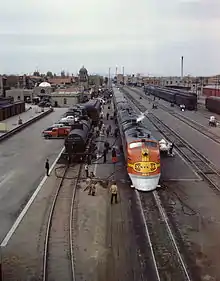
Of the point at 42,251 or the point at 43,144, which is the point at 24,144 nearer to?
the point at 43,144

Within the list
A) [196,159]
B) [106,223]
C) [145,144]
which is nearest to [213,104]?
[196,159]

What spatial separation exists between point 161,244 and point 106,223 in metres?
2.57

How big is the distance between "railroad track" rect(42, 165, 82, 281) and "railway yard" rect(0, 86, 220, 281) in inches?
1.1

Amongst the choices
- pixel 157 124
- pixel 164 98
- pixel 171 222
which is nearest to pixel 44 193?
pixel 171 222

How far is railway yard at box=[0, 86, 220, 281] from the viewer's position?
10.7 m

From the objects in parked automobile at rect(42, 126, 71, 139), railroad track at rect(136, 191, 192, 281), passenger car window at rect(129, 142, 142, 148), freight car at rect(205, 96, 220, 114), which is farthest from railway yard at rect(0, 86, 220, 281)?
freight car at rect(205, 96, 220, 114)

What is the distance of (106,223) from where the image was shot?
Result: 46.6 feet

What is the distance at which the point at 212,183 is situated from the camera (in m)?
19.8

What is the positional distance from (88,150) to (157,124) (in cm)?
2134

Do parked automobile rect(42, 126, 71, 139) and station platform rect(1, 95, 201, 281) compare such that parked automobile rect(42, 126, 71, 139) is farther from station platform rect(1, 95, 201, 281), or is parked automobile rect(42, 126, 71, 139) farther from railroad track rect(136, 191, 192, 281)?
railroad track rect(136, 191, 192, 281)

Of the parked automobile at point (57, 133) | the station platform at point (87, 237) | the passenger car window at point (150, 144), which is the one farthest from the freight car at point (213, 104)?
the passenger car window at point (150, 144)

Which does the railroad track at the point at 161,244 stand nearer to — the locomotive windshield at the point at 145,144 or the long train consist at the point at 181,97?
the locomotive windshield at the point at 145,144

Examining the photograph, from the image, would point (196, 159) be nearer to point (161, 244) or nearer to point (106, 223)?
point (106, 223)

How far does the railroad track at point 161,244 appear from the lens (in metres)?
10.4
